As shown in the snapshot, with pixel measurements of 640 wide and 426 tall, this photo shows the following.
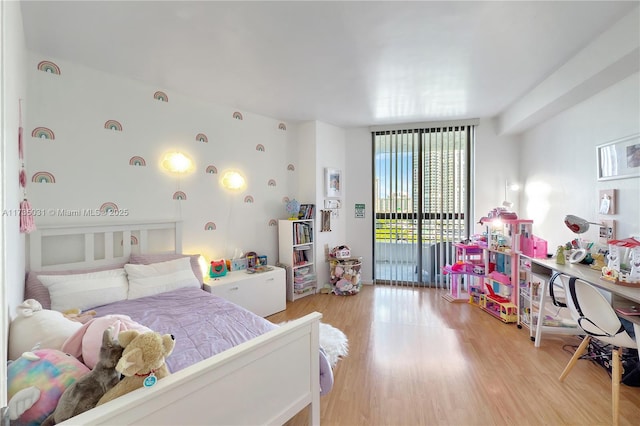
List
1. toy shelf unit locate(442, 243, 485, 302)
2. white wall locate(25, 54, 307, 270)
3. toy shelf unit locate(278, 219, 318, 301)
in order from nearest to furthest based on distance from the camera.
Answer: white wall locate(25, 54, 307, 270), toy shelf unit locate(442, 243, 485, 302), toy shelf unit locate(278, 219, 318, 301)

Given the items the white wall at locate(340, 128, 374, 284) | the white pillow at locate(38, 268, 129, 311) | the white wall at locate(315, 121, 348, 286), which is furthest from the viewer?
the white wall at locate(340, 128, 374, 284)

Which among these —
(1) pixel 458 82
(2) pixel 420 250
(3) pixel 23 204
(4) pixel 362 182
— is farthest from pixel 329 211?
(3) pixel 23 204

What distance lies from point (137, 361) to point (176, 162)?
2.38m

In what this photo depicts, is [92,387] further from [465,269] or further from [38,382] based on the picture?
[465,269]

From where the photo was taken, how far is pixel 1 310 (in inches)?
31.1

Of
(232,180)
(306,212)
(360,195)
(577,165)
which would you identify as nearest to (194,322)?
(232,180)

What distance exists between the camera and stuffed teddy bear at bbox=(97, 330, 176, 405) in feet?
3.02

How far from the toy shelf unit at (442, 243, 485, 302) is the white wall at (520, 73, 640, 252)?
73 centimetres

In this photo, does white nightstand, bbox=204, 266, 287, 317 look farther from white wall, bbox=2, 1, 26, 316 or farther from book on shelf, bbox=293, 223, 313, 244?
white wall, bbox=2, 1, 26, 316

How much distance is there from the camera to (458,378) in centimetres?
203

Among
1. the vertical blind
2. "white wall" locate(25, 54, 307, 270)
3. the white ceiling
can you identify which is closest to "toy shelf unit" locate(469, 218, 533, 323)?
the vertical blind

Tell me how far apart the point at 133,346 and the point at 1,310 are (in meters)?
0.36

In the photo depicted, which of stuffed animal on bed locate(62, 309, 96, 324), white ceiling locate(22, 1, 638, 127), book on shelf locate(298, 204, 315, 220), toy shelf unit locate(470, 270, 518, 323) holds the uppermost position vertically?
white ceiling locate(22, 1, 638, 127)

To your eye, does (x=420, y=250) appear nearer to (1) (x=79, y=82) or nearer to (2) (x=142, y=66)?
(2) (x=142, y=66)
